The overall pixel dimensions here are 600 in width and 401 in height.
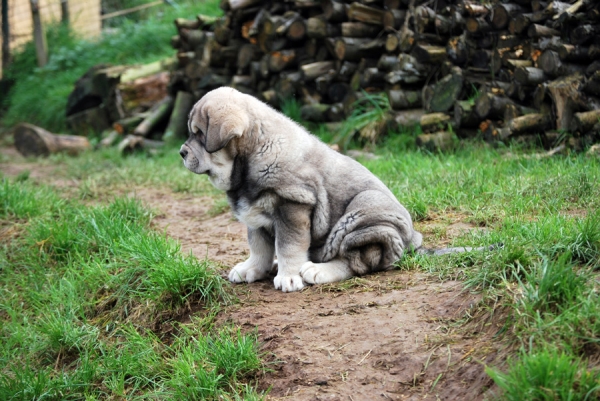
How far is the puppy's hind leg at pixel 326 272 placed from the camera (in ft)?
14.7

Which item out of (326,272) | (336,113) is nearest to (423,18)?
(336,113)

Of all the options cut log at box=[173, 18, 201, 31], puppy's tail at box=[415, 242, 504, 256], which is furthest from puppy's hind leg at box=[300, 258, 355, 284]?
cut log at box=[173, 18, 201, 31]

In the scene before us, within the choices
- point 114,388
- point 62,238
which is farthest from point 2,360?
point 62,238

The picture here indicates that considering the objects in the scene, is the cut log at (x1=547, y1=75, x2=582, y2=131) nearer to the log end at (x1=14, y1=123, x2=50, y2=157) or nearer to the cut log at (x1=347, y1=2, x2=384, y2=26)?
the cut log at (x1=347, y1=2, x2=384, y2=26)

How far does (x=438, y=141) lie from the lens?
7762mm

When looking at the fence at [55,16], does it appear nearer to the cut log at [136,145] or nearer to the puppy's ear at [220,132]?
the cut log at [136,145]

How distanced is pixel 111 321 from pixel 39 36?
12953 millimetres

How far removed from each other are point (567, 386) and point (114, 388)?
2.51m

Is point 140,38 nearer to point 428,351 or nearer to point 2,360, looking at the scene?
point 2,360

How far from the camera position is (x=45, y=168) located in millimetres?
10344

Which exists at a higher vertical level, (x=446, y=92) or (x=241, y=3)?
(x=241, y=3)

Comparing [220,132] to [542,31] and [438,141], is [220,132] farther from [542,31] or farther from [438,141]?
[542,31]

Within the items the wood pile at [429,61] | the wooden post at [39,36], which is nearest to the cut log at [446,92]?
the wood pile at [429,61]

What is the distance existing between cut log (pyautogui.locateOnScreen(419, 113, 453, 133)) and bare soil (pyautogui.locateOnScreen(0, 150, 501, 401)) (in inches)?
149
